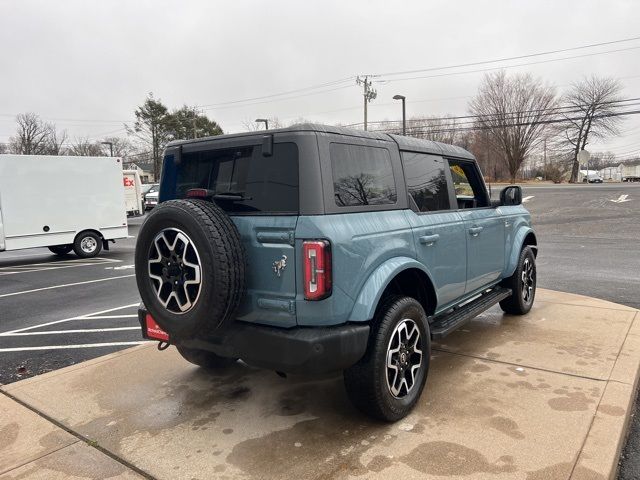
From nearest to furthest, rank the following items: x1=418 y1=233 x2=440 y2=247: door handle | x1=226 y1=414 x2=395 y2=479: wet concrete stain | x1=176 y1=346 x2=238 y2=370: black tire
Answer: x1=226 y1=414 x2=395 y2=479: wet concrete stain
x1=418 y1=233 x2=440 y2=247: door handle
x1=176 y1=346 x2=238 y2=370: black tire

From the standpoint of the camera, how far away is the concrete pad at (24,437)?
2857 mm

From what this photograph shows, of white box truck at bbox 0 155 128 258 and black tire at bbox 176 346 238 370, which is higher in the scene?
white box truck at bbox 0 155 128 258

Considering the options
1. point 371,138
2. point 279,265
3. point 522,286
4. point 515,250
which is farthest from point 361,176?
point 522,286

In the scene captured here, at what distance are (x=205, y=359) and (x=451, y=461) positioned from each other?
2178 mm

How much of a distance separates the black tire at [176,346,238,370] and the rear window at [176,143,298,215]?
135 cm

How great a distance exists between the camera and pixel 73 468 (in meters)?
2.73

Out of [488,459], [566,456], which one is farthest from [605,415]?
[488,459]

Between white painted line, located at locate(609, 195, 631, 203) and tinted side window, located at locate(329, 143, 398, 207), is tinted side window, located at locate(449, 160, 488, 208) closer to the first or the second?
tinted side window, located at locate(329, 143, 398, 207)

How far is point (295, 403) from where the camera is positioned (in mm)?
3508

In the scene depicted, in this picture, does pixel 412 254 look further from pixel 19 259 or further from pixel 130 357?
pixel 19 259

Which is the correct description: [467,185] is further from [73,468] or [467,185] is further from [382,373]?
→ [73,468]

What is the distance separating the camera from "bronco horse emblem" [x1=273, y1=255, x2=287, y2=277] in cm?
278

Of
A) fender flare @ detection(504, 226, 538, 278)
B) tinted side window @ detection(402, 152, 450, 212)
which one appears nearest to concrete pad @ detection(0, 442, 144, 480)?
tinted side window @ detection(402, 152, 450, 212)

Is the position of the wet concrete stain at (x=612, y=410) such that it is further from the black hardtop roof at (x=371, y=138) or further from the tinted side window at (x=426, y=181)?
the black hardtop roof at (x=371, y=138)
